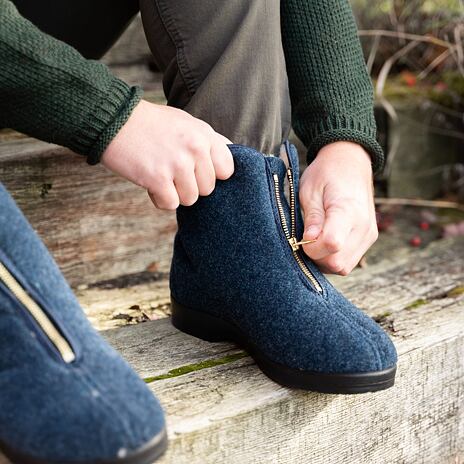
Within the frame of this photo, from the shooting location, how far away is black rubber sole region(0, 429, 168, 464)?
0.77 m

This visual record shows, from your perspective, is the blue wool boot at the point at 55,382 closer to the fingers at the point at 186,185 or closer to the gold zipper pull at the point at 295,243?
the fingers at the point at 186,185

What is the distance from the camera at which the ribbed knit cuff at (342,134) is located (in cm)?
118

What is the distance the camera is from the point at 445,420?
1312 mm

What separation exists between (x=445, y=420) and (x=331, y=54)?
2.15 ft

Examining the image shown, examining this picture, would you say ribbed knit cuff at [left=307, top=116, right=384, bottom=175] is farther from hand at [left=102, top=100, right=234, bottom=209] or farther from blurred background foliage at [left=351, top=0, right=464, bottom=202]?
blurred background foliage at [left=351, top=0, right=464, bottom=202]

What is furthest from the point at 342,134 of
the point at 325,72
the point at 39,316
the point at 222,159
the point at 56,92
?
the point at 39,316

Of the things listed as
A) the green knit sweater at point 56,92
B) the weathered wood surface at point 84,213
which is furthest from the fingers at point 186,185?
the weathered wood surface at point 84,213

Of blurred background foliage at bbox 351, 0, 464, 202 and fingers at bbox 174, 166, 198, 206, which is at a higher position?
fingers at bbox 174, 166, 198, 206

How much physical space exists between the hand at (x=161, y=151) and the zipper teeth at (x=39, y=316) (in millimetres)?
235

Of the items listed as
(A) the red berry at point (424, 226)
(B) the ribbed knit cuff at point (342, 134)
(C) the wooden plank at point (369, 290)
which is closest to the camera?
(B) the ribbed knit cuff at point (342, 134)

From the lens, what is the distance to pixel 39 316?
2.71 feet

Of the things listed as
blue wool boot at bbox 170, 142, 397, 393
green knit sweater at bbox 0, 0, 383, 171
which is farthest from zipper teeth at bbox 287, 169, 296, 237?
green knit sweater at bbox 0, 0, 383, 171

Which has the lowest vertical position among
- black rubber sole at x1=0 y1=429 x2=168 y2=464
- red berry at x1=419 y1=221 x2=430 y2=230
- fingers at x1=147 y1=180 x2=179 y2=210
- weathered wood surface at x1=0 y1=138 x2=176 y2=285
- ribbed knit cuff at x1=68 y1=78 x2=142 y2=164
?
red berry at x1=419 y1=221 x2=430 y2=230

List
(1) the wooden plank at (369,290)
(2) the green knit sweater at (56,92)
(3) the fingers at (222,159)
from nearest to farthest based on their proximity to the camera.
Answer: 1. (2) the green knit sweater at (56,92)
2. (3) the fingers at (222,159)
3. (1) the wooden plank at (369,290)
